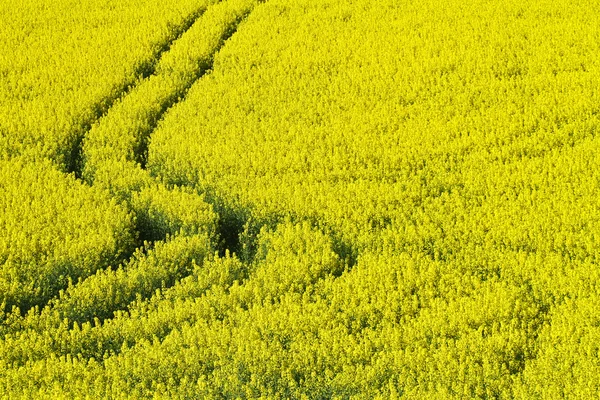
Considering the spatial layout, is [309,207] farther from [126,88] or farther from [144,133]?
[126,88]

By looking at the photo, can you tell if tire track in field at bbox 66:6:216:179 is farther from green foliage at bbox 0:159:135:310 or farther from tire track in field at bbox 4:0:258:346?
green foliage at bbox 0:159:135:310

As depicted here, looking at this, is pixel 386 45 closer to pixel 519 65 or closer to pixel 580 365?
pixel 519 65

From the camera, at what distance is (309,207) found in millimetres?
7566

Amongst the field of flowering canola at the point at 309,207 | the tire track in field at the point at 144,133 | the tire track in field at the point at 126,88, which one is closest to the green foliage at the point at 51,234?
the field of flowering canola at the point at 309,207

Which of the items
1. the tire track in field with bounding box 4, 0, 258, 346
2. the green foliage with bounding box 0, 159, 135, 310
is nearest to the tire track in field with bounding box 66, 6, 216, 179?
the tire track in field with bounding box 4, 0, 258, 346

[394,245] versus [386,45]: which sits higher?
[386,45]

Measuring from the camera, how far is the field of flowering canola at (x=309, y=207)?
5539 mm

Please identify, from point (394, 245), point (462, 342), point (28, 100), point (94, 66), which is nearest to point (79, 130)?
point (28, 100)

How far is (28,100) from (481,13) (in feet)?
21.3

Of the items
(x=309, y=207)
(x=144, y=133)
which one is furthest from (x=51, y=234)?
(x=144, y=133)

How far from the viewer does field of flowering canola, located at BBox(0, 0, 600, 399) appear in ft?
18.2

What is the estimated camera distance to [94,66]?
11.6 metres

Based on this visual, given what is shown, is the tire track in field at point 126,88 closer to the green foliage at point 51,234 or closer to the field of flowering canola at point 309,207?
the field of flowering canola at point 309,207

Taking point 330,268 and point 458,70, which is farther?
point 458,70
